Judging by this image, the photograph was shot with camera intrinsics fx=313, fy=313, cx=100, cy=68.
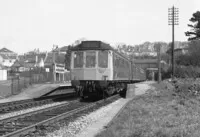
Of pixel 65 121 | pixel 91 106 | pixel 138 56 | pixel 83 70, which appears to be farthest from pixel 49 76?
pixel 138 56

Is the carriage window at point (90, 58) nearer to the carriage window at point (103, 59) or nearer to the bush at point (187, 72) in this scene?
the carriage window at point (103, 59)

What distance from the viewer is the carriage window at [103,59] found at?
17.0 m

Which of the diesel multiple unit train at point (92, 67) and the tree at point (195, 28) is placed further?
the tree at point (195, 28)

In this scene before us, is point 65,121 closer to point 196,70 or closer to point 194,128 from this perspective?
point 194,128

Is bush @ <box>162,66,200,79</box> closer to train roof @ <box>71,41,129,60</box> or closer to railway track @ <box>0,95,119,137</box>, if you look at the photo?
train roof @ <box>71,41,129,60</box>

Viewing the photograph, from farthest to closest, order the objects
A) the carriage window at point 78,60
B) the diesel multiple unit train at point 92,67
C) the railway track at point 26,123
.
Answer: the carriage window at point 78,60
the diesel multiple unit train at point 92,67
the railway track at point 26,123

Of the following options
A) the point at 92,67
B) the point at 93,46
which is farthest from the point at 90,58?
the point at 93,46

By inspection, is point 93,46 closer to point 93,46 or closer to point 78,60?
point 93,46

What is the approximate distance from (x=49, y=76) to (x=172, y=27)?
17.1 m

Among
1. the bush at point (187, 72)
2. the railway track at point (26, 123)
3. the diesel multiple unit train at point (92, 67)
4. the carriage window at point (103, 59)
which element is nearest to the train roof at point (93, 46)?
the diesel multiple unit train at point (92, 67)

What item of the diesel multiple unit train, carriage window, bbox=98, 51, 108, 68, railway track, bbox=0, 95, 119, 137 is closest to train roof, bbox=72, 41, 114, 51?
the diesel multiple unit train

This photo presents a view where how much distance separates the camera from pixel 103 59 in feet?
56.1

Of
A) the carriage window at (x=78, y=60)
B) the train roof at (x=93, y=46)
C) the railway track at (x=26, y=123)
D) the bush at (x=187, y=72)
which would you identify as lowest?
the railway track at (x=26, y=123)

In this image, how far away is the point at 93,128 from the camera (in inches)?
325
